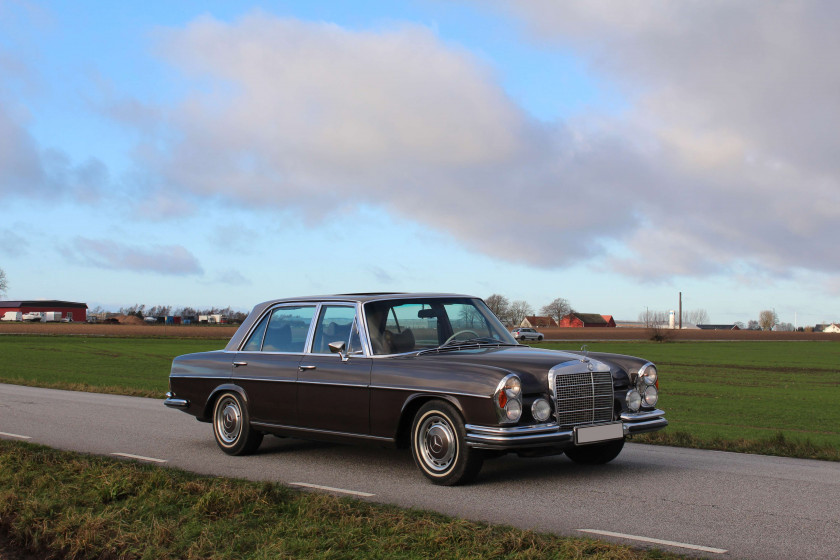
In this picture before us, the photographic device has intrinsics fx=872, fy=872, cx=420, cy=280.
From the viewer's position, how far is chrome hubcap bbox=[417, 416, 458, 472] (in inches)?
288

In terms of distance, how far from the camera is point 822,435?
47.2 ft

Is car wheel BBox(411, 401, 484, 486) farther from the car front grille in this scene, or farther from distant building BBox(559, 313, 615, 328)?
distant building BBox(559, 313, 615, 328)

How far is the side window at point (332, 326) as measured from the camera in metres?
8.60

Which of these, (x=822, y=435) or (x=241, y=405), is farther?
(x=822, y=435)

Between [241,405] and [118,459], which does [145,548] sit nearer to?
[118,459]

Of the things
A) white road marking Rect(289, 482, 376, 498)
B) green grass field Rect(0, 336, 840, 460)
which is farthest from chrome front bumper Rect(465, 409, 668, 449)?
green grass field Rect(0, 336, 840, 460)

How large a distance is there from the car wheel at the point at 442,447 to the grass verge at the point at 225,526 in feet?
3.78

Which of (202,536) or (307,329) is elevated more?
(307,329)

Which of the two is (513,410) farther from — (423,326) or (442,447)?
(423,326)

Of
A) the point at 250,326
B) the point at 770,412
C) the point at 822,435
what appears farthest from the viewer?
the point at 770,412

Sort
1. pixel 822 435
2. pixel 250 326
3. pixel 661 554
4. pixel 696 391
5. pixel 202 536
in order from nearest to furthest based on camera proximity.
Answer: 1. pixel 661 554
2. pixel 202 536
3. pixel 250 326
4. pixel 822 435
5. pixel 696 391

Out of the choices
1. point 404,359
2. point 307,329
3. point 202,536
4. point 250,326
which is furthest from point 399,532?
point 250,326

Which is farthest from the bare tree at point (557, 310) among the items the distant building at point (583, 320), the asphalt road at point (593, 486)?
the asphalt road at point (593, 486)

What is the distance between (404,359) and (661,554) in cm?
354
